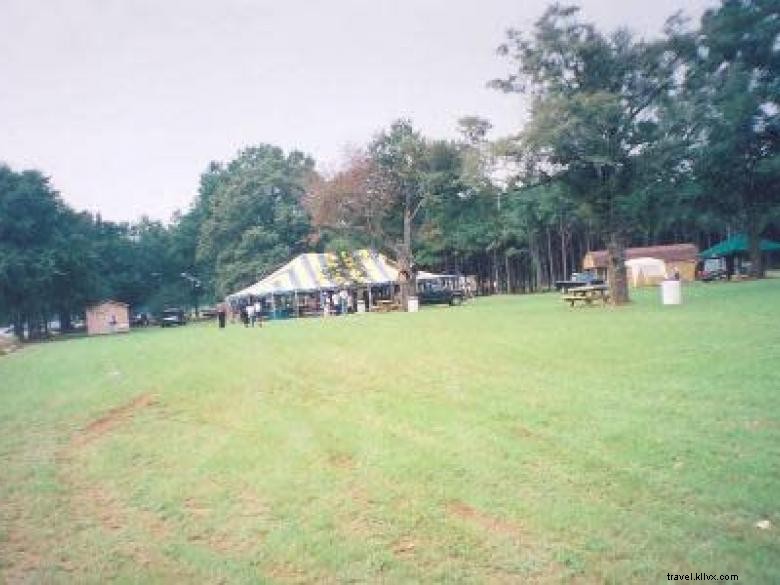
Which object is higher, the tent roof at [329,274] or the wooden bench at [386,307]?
the tent roof at [329,274]

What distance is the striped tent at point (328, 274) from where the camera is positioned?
4350cm

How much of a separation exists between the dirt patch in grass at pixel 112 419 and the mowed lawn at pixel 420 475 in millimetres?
50

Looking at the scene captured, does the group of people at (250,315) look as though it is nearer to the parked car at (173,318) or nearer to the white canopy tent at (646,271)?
the parked car at (173,318)

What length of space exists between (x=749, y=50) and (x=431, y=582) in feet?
148

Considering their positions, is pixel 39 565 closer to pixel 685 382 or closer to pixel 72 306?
pixel 685 382

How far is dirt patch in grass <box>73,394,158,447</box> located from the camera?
8.36 m

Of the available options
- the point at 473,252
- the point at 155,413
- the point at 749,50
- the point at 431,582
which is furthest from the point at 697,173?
the point at 431,582

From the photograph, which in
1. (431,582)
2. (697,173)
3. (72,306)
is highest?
(697,173)

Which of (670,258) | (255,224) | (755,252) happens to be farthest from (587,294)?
(255,224)

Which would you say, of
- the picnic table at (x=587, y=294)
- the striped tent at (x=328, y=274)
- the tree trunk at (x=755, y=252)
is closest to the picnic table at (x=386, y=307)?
the striped tent at (x=328, y=274)

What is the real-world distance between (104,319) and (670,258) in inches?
2097

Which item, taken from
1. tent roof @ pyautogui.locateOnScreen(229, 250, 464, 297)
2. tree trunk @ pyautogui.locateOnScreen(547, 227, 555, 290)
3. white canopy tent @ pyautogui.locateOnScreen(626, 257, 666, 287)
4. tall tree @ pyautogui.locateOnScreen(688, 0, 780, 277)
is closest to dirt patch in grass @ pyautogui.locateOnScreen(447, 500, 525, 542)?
tall tree @ pyautogui.locateOnScreen(688, 0, 780, 277)

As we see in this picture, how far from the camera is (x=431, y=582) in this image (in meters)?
3.73

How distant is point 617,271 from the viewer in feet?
84.6
